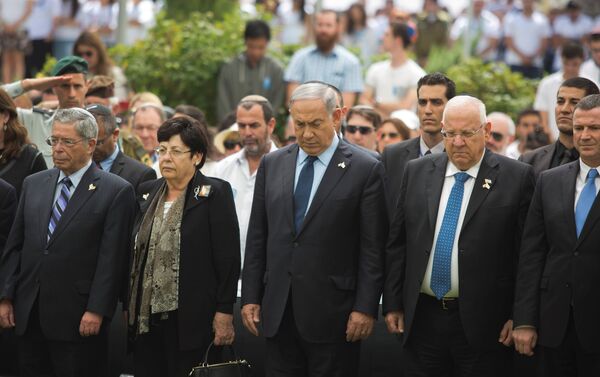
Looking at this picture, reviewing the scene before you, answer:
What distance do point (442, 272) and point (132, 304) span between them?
2157 millimetres

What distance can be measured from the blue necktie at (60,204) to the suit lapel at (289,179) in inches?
64.3

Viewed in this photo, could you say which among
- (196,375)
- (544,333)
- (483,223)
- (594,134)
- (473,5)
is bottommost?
(196,375)

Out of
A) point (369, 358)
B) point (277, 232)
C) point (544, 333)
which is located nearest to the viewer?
point (544, 333)

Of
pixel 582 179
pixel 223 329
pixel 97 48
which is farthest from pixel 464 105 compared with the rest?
pixel 97 48

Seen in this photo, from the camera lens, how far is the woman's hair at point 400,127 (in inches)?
483

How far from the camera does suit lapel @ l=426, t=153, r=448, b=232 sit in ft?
27.1

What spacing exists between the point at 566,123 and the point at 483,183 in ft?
4.72

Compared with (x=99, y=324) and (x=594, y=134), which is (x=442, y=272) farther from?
(x=99, y=324)

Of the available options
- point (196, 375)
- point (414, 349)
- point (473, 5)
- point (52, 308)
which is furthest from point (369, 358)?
point (473, 5)

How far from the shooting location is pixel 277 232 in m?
8.48

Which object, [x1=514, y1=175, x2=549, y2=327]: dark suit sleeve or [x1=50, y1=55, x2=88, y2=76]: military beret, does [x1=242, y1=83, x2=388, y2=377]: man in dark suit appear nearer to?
[x1=514, y1=175, x2=549, y2=327]: dark suit sleeve

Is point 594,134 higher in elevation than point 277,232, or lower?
higher

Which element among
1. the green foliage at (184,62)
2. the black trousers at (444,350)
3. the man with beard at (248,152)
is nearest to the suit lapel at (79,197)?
the man with beard at (248,152)

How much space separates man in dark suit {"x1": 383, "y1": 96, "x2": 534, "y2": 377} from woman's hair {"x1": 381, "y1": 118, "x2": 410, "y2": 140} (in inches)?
153
